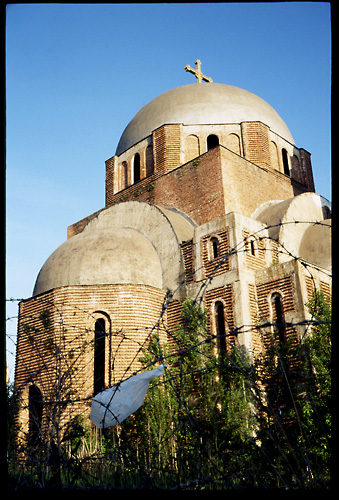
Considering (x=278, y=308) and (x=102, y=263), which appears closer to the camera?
(x=278, y=308)

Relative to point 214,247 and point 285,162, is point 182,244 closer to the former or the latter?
point 214,247

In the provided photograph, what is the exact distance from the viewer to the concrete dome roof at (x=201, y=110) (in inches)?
668

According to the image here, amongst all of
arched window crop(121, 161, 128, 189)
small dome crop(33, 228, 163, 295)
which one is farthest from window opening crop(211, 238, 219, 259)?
arched window crop(121, 161, 128, 189)

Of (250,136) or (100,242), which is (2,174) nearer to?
(100,242)

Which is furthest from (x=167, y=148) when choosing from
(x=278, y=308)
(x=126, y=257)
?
(x=278, y=308)

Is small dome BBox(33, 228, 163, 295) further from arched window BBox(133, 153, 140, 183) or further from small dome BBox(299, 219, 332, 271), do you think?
arched window BBox(133, 153, 140, 183)

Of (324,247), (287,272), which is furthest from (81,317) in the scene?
(324,247)

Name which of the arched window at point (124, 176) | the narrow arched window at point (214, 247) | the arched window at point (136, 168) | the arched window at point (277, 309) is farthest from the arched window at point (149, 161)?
the arched window at point (277, 309)

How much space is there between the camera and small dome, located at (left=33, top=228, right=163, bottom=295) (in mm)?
12406

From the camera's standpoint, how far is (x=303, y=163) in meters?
18.0

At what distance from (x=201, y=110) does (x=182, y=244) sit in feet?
20.9

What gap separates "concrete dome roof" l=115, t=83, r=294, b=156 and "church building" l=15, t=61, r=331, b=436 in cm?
5

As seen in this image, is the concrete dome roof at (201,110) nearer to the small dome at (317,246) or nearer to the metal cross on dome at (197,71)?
the metal cross on dome at (197,71)

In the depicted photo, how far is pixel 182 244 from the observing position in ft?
42.0
